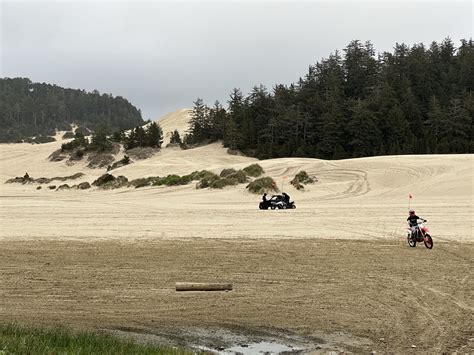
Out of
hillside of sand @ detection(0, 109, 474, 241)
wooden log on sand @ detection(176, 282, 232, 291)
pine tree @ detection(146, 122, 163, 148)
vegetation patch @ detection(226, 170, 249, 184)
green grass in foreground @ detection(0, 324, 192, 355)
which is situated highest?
pine tree @ detection(146, 122, 163, 148)

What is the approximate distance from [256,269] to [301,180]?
22.0 meters

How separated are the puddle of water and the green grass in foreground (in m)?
0.92

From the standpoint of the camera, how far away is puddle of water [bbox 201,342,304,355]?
24.8 feet

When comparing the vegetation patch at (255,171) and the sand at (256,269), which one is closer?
the sand at (256,269)

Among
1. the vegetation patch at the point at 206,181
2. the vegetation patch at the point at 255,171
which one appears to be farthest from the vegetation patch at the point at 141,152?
the vegetation patch at the point at 255,171

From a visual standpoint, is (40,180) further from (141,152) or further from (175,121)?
(175,121)

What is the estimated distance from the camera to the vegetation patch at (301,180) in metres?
32.6

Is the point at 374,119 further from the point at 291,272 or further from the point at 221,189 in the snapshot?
the point at 291,272

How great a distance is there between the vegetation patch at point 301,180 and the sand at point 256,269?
5246mm

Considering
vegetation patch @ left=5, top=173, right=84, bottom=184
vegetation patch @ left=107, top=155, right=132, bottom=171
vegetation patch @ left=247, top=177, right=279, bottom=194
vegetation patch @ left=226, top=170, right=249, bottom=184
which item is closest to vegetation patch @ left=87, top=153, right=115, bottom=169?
vegetation patch @ left=107, top=155, right=132, bottom=171

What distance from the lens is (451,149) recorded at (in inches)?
1912

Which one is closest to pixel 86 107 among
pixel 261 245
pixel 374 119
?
pixel 374 119

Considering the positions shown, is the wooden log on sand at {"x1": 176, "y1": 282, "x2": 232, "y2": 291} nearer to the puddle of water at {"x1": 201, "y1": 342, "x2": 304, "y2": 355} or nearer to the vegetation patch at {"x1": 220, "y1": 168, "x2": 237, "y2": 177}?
the puddle of water at {"x1": 201, "y1": 342, "x2": 304, "y2": 355}

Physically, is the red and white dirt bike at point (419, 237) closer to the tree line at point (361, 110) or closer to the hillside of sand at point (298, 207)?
the hillside of sand at point (298, 207)
